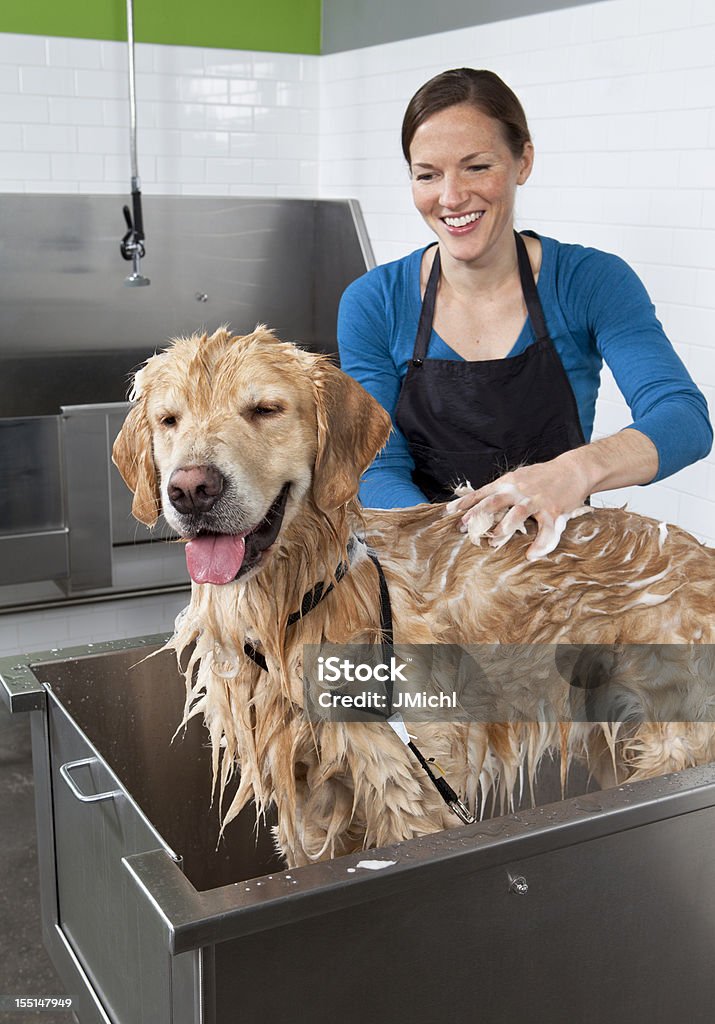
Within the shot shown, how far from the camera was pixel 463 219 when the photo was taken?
1972 mm

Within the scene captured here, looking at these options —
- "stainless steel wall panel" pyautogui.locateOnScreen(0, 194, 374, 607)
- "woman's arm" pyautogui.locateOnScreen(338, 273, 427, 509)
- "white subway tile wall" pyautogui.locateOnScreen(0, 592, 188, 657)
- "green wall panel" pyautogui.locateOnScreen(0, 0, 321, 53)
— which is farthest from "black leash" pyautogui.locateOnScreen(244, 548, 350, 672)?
"green wall panel" pyautogui.locateOnScreen(0, 0, 321, 53)

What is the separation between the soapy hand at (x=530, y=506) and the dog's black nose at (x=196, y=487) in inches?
19.8

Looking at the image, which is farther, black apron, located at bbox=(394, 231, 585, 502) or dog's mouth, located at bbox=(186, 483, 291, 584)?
black apron, located at bbox=(394, 231, 585, 502)

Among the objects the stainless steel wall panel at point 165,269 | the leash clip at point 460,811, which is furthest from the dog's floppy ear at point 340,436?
the stainless steel wall panel at point 165,269

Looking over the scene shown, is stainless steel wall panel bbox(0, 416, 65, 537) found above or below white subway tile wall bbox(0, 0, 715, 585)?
below

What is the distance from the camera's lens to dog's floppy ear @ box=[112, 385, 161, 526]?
1.37 meters

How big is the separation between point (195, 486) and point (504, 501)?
1.80 feet

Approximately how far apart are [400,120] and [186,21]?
3.02ft

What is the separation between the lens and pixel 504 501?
1.57 meters

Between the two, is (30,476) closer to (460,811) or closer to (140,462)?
(140,462)

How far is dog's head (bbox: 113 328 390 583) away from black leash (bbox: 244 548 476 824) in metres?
0.11

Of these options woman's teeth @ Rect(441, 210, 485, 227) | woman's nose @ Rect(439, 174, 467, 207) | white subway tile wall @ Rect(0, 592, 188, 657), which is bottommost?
Answer: white subway tile wall @ Rect(0, 592, 188, 657)

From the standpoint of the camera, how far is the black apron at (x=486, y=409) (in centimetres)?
211

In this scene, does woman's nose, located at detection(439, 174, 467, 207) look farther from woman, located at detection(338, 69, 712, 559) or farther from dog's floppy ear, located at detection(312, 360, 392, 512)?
dog's floppy ear, located at detection(312, 360, 392, 512)
